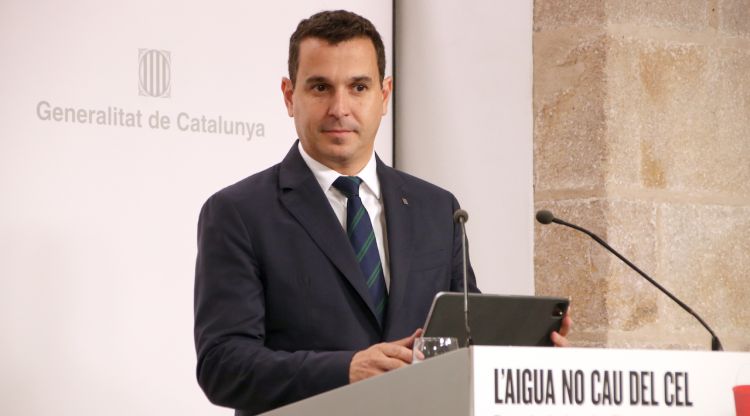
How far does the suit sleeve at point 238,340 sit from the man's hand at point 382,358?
0.03 meters

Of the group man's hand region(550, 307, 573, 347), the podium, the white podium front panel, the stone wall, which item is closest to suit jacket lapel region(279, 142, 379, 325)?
man's hand region(550, 307, 573, 347)

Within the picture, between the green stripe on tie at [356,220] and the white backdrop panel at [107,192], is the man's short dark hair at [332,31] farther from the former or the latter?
the white backdrop panel at [107,192]

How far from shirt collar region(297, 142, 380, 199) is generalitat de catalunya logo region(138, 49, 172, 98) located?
1266 millimetres

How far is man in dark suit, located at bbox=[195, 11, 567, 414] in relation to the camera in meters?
2.66

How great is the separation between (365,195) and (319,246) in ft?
0.82

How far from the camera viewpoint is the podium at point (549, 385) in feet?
5.69

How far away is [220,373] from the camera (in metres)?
2.62

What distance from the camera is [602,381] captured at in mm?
1835

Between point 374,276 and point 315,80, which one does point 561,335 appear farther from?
point 315,80

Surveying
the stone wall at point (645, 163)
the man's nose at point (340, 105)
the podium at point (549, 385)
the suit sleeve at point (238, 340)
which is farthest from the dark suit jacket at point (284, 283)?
the stone wall at point (645, 163)

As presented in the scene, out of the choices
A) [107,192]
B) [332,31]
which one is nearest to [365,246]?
[332,31]

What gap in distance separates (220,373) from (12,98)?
1615mm

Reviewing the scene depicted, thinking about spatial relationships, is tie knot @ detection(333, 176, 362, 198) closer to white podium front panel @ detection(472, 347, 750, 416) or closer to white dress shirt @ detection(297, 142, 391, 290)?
white dress shirt @ detection(297, 142, 391, 290)

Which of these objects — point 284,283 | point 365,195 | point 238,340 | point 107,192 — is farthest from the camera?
point 107,192
